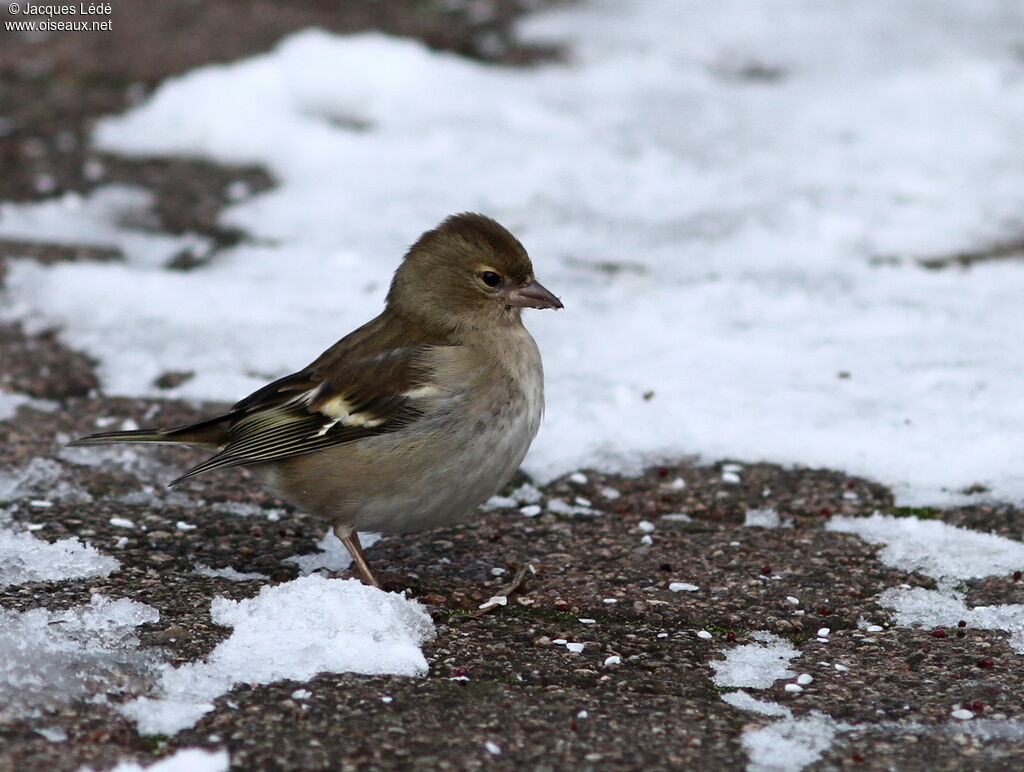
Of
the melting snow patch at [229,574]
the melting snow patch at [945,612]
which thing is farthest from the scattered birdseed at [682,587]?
the melting snow patch at [229,574]

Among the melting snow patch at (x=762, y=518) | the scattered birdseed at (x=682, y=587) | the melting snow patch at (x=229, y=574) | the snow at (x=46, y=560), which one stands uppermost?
the snow at (x=46, y=560)

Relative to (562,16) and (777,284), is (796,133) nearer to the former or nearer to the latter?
(777,284)

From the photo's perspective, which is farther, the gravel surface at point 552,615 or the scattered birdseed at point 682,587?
the scattered birdseed at point 682,587

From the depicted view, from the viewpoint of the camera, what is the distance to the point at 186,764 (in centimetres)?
312

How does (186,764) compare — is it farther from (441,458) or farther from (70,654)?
(441,458)

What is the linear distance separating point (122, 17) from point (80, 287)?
14.0 ft

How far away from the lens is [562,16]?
1075 cm

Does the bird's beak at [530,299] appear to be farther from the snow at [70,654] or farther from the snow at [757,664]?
the snow at [70,654]

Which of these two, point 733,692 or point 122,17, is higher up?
point 122,17

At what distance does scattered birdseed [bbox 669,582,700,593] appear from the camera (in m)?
4.46

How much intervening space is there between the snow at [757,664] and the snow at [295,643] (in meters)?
0.86

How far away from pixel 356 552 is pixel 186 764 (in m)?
1.50

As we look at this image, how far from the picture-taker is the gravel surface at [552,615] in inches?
131

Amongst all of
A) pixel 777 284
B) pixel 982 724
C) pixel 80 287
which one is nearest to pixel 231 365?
pixel 80 287
